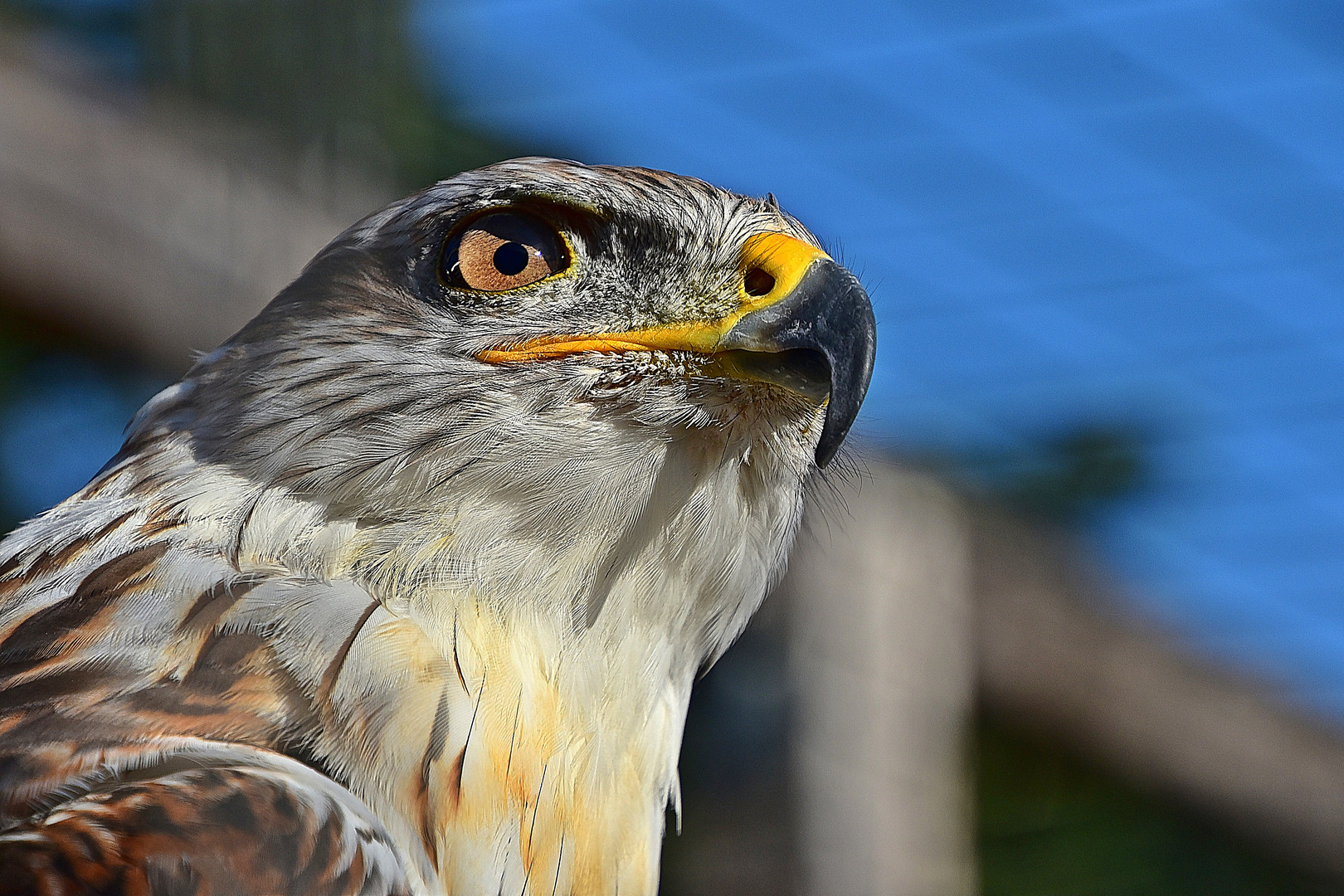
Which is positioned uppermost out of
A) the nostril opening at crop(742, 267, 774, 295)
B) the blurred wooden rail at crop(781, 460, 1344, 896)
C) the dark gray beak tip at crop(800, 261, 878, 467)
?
the nostril opening at crop(742, 267, 774, 295)

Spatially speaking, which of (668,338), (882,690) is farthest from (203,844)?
(882,690)

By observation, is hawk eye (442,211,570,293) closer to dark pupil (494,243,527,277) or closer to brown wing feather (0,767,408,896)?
dark pupil (494,243,527,277)

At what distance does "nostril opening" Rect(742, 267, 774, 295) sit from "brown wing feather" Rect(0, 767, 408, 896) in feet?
2.51

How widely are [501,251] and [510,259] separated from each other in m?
0.02

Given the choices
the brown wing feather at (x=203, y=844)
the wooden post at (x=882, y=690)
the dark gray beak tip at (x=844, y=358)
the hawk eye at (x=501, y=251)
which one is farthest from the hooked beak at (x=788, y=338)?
the brown wing feather at (x=203, y=844)

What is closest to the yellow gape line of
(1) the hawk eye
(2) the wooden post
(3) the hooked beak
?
(3) the hooked beak

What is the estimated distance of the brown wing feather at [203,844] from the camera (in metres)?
1.18

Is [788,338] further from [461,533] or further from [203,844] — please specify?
[203,844]

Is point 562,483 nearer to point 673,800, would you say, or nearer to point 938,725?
point 673,800

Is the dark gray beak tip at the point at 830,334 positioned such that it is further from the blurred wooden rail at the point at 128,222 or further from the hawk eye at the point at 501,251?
the blurred wooden rail at the point at 128,222

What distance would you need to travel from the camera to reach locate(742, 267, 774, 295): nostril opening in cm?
175

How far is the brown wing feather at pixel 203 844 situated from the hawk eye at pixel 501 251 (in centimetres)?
69

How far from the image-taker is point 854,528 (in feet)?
7.59

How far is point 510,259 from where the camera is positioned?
5.96 ft
